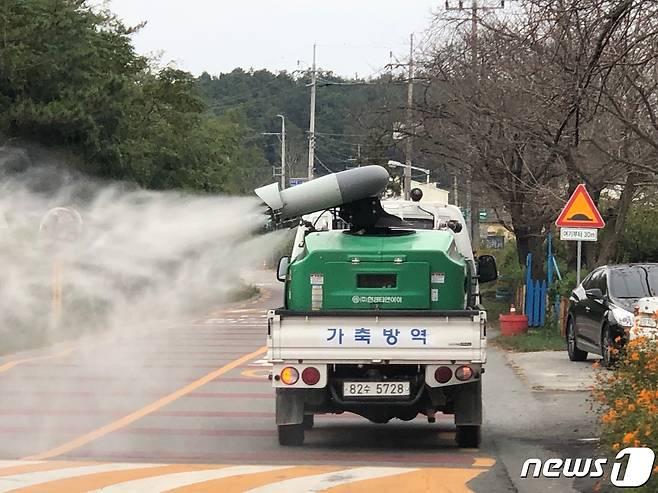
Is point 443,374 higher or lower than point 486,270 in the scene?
lower

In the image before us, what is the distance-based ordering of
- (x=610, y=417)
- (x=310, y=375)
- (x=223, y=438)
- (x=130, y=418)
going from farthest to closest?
1. (x=130, y=418)
2. (x=223, y=438)
3. (x=310, y=375)
4. (x=610, y=417)

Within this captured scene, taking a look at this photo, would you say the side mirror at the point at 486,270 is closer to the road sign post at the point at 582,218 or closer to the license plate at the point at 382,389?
the license plate at the point at 382,389

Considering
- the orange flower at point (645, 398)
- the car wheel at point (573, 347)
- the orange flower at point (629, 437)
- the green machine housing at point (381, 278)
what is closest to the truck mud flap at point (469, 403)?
the green machine housing at point (381, 278)

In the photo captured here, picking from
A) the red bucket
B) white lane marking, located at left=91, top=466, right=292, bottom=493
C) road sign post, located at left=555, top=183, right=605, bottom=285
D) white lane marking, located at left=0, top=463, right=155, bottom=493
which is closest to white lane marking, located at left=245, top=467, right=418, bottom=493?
white lane marking, located at left=91, top=466, right=292, bottom=493

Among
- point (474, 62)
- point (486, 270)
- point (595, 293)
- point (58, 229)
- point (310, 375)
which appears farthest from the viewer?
point (474, 62)

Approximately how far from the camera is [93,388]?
1684cm

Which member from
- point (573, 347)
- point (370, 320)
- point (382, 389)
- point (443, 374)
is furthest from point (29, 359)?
point (443, 374)

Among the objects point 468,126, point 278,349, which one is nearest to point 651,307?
point 278,349

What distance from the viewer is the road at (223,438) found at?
10023 millimetres

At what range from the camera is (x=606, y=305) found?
1922 centimetres

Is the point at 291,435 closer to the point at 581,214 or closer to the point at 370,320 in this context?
the point at 370,320

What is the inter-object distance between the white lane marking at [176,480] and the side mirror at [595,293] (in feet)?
33.6

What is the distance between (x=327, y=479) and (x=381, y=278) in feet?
7.90

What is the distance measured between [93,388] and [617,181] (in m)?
14.5
